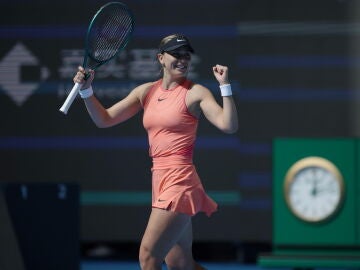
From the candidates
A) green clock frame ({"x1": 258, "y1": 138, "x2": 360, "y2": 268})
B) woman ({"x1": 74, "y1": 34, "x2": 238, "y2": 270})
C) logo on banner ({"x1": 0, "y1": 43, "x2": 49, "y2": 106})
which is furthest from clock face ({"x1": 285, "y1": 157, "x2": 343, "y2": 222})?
logo on banner ({"x1": 0, "y1": 43, "x2": 49, "y2": 106})

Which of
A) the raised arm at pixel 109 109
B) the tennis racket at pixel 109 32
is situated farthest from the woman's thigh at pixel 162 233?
the tennis racket at pixel 109 32

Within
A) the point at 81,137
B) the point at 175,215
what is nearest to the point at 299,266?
the point at 175,215

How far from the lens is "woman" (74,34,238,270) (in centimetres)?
486

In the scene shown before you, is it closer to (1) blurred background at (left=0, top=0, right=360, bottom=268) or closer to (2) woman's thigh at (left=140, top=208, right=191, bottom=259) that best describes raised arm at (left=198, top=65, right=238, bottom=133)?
(2) woman's thigh at (left=140, top=208, right=191, bottom=259)

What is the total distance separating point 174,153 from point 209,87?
363 centimetres

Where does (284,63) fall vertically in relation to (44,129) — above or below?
above

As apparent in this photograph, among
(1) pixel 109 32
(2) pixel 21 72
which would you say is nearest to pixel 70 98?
(1) pixel 109 32

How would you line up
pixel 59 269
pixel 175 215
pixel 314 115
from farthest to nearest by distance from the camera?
pixel 314 115 → pixel 59 269 → pixel 175 215

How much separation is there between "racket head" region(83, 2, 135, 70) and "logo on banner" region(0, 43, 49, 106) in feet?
11.3

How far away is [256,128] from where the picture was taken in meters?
8.56

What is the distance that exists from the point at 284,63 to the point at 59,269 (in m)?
3.03

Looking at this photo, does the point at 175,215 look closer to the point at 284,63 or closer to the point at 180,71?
the point at 180,71

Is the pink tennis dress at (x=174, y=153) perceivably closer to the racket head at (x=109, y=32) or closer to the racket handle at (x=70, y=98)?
the racket handle at (x=70, y=98)

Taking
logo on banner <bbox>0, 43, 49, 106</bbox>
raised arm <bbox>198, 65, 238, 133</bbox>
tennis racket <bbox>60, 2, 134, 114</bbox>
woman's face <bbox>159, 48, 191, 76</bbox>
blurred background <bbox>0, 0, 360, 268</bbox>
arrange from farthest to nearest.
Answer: logo on banner <bbox>0, 43, 49, 106</bbox> < blurred background <bbox>0, 0, 360, 268</bbox> < tennis racket <bbox>60, 2, 134, 114</bbox> < woman's face <bbox>159, 48, 191, 76</bbox> < raised arm <bbox>198, 65, 238, 133</bbox>
